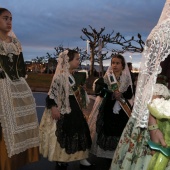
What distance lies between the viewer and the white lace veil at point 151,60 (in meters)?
2.58

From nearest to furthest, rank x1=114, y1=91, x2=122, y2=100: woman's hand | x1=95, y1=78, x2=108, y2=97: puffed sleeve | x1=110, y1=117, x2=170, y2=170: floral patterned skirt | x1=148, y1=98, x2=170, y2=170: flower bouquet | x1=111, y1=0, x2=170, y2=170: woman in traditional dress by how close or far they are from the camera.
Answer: x1=148, y1=98, x2=170, y2=170: flower bouquet < x1=111, y1=0, x2=170, y2=170: woman in traditional dress < x1=110, y1=117, x2=170, y2=170: floral patterned skirt < x1=114, y1=91, x2=122, y2=100: woman's hand < x1=95, y1=78, x2=108, y2=97: puffed sleeve

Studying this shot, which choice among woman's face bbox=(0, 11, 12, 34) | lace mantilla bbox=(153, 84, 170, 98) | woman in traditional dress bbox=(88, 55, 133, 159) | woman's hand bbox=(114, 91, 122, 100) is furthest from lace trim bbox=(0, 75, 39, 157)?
lace mantilla bbox=(153, 84, 170, 98)

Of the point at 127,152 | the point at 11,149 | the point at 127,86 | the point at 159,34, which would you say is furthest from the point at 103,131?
the point at 159,34

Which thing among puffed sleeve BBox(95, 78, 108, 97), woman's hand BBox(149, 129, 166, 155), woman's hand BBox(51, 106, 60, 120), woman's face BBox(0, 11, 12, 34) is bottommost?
woman's hand BBox(51, 106, 60, 120)

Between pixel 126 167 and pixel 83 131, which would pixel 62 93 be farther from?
pixel 126 167

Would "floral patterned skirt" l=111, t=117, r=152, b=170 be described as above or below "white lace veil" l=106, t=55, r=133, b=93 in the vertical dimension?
below

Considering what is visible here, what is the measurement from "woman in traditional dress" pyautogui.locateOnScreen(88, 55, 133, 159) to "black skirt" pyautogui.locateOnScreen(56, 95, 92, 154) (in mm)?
383

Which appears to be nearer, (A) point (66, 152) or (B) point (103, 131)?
(A) point (66, 152)

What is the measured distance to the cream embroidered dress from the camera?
3.73m

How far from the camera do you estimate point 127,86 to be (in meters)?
5.24

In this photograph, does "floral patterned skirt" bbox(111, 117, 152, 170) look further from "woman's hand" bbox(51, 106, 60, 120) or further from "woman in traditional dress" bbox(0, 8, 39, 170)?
"woman's hand" bbox(51, 106, 60, 120)

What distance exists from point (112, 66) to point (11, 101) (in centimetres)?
191

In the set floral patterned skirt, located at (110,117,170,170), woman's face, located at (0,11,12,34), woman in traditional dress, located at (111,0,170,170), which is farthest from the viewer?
woman's face, located at (0,11,12,34)

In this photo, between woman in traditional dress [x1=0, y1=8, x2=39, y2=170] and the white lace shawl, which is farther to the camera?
the white lace shawl
